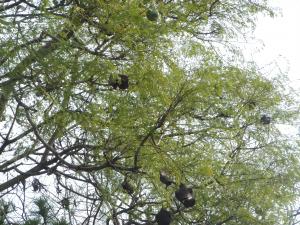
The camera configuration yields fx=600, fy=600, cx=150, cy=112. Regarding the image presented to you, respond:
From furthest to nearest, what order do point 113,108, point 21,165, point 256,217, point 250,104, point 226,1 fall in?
point 256,217 → point 250,104 → point 226,1 → point 21,165 → point 113,108

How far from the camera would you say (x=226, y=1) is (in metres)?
5.16

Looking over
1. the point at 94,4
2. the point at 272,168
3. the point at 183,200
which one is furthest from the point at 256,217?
the point at 94,4

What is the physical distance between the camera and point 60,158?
4207 mm

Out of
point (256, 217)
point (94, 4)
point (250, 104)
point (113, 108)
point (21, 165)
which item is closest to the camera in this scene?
point (94, 4)

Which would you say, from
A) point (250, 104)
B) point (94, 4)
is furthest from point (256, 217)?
point (94, 4)

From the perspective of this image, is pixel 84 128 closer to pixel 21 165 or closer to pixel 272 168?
pixel 21 165

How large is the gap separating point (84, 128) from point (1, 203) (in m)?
1.68

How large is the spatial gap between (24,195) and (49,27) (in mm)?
2397

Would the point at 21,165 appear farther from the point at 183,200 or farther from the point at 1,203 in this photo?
the point at 183,200

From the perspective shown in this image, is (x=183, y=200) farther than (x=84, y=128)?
Yes

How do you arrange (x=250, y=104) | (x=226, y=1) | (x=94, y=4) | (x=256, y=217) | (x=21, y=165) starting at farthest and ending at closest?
(x=256, y=217)
(x=250, y=104)
(x=226, y=1)
(x=21, y=165)
(x=94, y=4)

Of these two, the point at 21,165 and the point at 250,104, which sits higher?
the point at 250,104

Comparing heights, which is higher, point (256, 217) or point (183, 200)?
point (256, 217)

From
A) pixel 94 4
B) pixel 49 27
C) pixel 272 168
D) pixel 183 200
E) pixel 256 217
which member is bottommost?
pixel 183 200
